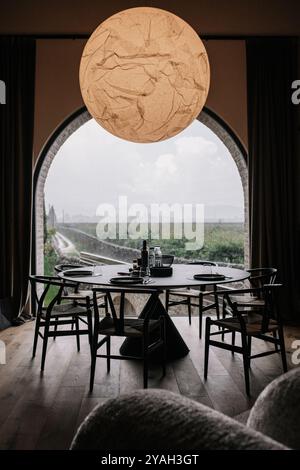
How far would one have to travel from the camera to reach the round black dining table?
2883 mm

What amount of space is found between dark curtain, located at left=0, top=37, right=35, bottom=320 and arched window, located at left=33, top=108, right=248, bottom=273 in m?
0.23

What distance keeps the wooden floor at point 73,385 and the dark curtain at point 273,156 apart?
1268mm

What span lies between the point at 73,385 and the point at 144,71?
2.08m

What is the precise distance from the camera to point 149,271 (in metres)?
3.43

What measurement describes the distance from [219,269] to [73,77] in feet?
9.84

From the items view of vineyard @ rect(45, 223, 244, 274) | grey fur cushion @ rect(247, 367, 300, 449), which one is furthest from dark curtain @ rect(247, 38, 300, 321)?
grey fur cushion @ rect(247, 367, 300, 449)

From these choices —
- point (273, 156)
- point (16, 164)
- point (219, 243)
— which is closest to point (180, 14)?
point (273, 156)

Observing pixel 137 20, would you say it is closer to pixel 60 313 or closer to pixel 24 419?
pixel 60 313

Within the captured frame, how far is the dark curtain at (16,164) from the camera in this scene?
476 centimetres

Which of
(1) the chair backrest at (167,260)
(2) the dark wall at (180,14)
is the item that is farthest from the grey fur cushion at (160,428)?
(2) the dark wall at (180,14)

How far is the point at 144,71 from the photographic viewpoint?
248 cm

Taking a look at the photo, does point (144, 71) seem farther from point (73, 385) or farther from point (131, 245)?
point (131, 245)

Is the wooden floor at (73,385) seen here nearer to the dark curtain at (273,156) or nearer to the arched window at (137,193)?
the dark curtain at (273,156)

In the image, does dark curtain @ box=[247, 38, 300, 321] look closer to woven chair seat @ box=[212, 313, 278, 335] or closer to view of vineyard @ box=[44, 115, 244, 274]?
woven chair seat @ box=[212, 313, 278, 335]
